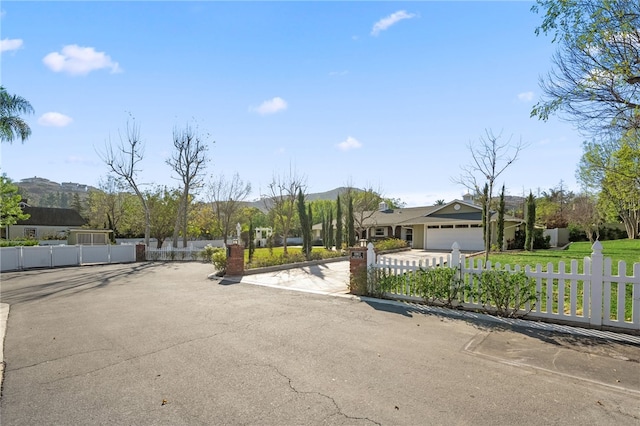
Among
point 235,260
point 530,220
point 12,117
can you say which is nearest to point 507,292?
point 235,260

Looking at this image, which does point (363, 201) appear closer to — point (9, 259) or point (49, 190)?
point (9, 259)

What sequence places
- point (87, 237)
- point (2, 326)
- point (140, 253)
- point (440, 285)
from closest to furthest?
point (2, 326) → point (440, 285) → point (140, 253) → point (87, 237)

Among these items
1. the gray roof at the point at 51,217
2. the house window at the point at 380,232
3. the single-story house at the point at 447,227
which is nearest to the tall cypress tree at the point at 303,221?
the single-story house at the point at 447,227

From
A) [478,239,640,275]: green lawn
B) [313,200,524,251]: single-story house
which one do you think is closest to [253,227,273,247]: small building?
[313,200,524,251]: single-story house

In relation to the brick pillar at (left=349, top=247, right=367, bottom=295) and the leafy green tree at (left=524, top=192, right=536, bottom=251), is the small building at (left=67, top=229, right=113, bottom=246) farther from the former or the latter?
the leafy green tree at (left=524, top=192, right=536, bottom=251)

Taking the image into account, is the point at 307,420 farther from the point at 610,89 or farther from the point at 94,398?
the point at 610,89

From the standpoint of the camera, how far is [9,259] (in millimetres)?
16297

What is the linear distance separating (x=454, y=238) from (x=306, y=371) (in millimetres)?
24424

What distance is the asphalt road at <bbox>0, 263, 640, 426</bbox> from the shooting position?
3.07m

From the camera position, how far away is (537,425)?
2850mm

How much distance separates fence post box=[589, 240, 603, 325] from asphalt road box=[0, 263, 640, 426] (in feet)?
2.45

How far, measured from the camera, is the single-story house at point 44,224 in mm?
36281

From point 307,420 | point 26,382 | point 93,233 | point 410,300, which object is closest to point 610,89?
point 410,300

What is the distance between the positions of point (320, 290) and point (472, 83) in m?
7.43
